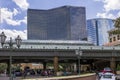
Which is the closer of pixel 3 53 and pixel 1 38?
pixel 1 38

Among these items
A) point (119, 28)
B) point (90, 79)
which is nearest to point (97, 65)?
point (119, 28)

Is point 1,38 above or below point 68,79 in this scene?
above

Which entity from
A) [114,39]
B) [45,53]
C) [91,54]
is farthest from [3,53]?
[114,39]

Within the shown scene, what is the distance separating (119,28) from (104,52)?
5772 cm

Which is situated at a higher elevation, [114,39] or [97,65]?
[114,39]

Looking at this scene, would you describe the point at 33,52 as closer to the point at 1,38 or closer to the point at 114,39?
the point at 1,38


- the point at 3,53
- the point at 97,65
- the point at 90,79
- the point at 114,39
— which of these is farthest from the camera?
the point at 114,39

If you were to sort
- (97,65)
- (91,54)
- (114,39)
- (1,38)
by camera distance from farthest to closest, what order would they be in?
(114,39) < (97,65) < (91,54) < (1,38)

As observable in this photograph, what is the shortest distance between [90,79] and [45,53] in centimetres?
6837

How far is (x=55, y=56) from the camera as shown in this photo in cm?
9375

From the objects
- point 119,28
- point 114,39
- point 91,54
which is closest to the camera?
point 119,28

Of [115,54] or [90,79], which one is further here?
[115,54]

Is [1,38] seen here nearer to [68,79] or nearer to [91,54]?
[68,79]

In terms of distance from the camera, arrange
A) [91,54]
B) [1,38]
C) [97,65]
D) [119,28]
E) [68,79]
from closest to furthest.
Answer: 1. [68,79]
2. [1,38]
3. [119,28]
4. [91,54]
5. [97,65]
